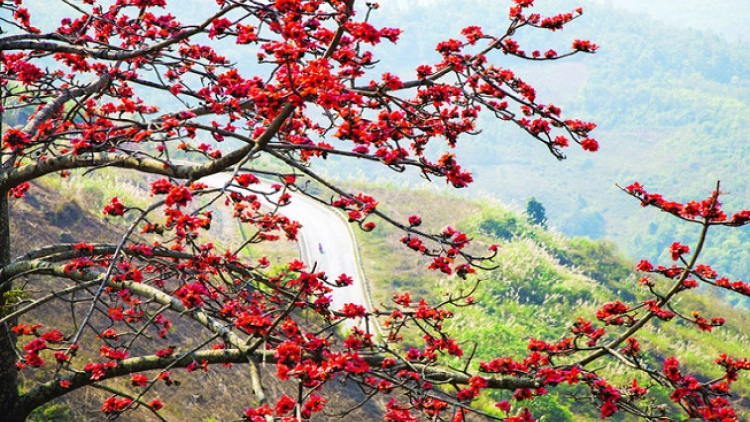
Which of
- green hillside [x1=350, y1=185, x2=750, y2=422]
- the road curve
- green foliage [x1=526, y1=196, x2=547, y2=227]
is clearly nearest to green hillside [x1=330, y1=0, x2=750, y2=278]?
green foliage [x1=526, y1=196, x2=547, y2=227]

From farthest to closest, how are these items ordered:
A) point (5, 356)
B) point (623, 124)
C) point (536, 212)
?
point (623, 124) → point (536, 212) → point (5, 356)

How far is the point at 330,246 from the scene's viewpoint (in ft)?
82.7

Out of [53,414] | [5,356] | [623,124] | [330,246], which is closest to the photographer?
[5,356]

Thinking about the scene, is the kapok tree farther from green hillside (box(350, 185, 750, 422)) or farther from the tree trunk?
green hillside (box(350, 185, 750, 422))

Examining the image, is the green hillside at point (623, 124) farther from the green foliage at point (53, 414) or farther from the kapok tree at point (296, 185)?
the kapok tree at point (296, 185)

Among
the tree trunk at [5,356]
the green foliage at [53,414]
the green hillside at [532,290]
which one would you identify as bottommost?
the green hillside at [532,290]

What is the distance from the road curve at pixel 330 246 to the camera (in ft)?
70.4

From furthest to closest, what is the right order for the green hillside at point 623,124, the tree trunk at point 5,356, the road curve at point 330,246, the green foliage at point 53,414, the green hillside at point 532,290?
the green hillside at point 623,124 < the road curve at point 330,246 < the green hillside at point 532,290 < the green foliage at point 53,414 < the tree trunk at point 5,356

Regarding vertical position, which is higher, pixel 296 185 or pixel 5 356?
pixel 296 185

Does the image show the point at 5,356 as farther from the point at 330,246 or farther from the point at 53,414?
the point at 330,246

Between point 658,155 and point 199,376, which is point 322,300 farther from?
point 658,155

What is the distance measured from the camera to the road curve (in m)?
21.5

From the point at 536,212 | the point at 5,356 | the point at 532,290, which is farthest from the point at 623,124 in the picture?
the point at 5,356

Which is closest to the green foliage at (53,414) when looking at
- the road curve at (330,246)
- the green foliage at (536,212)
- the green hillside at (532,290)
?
the green hillside at (532,290)
